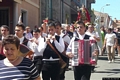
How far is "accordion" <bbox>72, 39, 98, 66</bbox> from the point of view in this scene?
20.3 feet

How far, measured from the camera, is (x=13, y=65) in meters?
3.55

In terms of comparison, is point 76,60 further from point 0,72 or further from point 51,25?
point 0,72

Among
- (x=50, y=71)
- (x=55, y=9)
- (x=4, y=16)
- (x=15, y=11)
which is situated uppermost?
(x=55, y=9)

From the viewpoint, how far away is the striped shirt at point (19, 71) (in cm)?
346

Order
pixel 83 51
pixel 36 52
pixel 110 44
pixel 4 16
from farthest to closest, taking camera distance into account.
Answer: pixel 4 16 → pixel 110 44 → pixel 36 52 → pixel 83 51

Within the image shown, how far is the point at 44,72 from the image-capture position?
6.38 m

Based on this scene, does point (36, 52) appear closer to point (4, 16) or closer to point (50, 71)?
point (50, 71)

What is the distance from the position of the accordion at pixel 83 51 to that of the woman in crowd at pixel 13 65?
8.69 ft

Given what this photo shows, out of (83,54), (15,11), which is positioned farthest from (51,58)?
(15,11)

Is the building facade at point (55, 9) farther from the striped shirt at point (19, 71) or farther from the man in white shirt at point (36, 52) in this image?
the striped shirt at point (19, 71)

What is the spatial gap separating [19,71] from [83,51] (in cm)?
280

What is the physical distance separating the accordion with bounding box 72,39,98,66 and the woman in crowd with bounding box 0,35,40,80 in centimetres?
265

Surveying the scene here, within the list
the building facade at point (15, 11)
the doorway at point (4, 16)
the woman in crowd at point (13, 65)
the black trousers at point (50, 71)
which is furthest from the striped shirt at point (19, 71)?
the doorway at point (4, 16)

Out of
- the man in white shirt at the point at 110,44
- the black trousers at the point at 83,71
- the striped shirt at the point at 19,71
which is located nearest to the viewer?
the striped shirt at the point at 19,71
